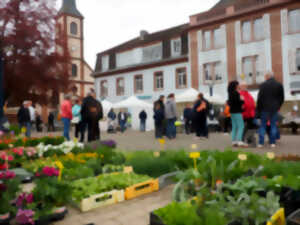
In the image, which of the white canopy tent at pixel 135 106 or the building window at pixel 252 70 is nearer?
the white canopy tent at pixel 135 106

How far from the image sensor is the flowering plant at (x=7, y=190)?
2395 mm

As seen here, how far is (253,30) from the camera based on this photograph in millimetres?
21875

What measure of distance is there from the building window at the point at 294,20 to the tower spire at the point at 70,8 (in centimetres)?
3233

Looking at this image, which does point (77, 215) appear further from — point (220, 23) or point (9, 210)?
point (220, 23)

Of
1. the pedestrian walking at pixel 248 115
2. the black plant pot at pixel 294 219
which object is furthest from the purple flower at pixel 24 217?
the pedestrian walking at pixel 248 115

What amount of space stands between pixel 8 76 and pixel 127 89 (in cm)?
1357

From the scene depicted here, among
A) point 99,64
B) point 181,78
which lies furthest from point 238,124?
point 99,64

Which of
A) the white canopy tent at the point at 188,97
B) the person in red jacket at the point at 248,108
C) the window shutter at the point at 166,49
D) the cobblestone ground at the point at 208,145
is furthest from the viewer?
the window shutter at the point at 166,49

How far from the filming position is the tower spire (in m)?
42.5

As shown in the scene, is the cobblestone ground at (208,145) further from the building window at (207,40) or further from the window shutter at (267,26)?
the building window at (207,40)

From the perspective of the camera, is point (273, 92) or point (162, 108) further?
point (162, 108)

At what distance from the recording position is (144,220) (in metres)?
2.60

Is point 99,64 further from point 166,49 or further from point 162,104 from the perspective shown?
point 162,104

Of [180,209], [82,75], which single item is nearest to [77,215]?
[180,209]
